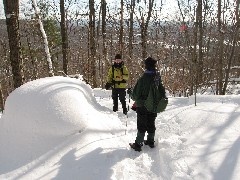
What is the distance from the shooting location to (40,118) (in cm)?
497

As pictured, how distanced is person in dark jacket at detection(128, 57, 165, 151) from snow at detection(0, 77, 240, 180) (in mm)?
224

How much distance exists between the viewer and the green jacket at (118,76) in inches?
301

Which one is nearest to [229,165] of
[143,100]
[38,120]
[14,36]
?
[143,100]

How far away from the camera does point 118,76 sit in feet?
25.2

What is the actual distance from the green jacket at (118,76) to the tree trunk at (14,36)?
2.75m

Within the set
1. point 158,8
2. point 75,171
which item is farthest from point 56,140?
point 158,8

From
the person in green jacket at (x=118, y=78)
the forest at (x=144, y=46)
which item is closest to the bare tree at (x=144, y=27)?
the forest at (x=144, y=46)

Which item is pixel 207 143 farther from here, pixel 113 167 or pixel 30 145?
pixel 30 145

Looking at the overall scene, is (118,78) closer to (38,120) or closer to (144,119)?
(144,119)

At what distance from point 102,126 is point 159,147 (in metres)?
1.19

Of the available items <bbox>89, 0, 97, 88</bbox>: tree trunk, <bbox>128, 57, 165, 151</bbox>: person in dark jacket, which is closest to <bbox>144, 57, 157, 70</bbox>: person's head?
<bbox>128, 57, 165, 151</bbox>: person in dark jacket

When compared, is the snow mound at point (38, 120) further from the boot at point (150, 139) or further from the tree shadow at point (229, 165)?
the tree shadow at point (229, 165)

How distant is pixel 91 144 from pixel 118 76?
A: 3108mm

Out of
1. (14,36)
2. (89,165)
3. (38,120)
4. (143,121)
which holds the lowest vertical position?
(89,165)
